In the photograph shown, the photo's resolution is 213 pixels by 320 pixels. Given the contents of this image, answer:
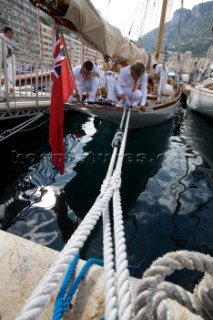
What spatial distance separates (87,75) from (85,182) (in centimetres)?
338

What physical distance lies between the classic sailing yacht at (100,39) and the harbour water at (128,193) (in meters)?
0.80

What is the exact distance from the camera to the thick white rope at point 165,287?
83cm

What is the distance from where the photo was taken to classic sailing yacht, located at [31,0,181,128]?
11.1 feet

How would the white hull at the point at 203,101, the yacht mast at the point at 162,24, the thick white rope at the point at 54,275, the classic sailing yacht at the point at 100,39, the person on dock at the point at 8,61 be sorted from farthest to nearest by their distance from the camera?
the yacht mast at the point at 162,24
the white hull at the point at 203,101
the person on dock at the point at 8,61
the classic sailing yacht at the point at 100,39
the thick white rope at the point at 54,275

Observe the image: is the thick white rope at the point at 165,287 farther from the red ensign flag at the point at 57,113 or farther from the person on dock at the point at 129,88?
the person on dock at the point at 129,88

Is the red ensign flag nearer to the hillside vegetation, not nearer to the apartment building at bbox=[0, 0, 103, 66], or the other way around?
the apartment building at bbox=[0, 0, 103, 66]

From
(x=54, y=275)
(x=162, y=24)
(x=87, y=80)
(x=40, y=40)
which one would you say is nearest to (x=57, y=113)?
(x=54, y=275)

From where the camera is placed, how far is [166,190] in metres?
3.97

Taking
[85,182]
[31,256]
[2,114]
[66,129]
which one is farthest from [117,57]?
[31,256]

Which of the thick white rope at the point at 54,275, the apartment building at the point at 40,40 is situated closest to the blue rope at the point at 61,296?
the thick white rope at the point at 54,275

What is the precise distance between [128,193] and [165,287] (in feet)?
9.29

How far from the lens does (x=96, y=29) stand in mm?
4383

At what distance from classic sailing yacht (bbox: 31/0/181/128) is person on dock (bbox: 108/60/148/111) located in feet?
1.49

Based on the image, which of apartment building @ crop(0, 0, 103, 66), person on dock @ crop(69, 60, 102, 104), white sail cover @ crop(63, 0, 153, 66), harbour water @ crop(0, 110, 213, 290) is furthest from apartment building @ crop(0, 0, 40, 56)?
harbour water @ crop(0, 110, 213, 290)
